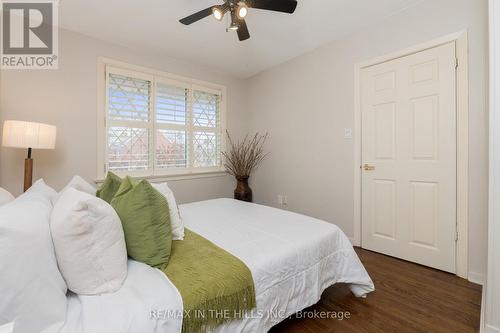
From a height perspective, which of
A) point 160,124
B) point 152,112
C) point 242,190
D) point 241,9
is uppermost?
point 241,9

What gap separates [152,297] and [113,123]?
2.53 metres

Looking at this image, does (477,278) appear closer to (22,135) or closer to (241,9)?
(241,9)

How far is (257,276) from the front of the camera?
3.73 feet

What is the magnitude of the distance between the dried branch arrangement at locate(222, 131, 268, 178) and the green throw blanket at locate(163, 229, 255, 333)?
101 inches

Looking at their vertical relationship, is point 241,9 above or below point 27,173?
above

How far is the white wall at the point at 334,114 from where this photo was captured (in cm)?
188

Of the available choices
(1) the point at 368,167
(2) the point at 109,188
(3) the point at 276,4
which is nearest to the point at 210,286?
(2) the point at 109,188

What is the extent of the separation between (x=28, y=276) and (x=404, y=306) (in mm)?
2038

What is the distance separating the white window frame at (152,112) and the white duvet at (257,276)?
1.30m

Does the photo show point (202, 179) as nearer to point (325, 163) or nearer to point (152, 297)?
point (325, 163)

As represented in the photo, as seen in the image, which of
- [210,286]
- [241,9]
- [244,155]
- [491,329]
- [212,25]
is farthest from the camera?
[244,155]

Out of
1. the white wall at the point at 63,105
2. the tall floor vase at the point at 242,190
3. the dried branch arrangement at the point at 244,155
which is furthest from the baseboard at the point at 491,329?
the white wall at the point at 63,105

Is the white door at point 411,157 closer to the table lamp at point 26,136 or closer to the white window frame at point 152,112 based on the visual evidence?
the white window frame at point 152,112

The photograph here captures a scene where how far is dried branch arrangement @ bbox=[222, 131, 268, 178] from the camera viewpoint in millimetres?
3783
